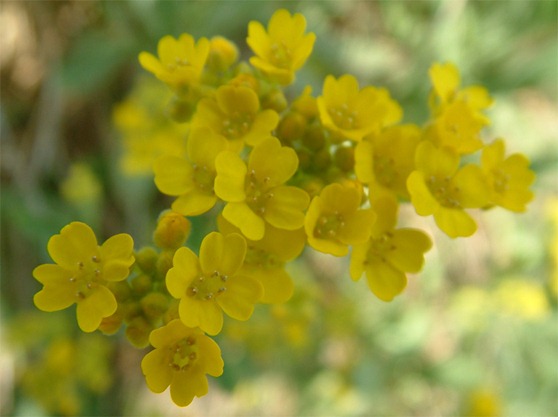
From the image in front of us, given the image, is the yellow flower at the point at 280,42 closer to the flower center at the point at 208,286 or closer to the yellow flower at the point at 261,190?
the yellow flower at the point at 261,190

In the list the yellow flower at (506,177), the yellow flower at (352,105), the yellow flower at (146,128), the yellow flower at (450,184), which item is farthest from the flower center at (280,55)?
the yellow flower at (146,128)

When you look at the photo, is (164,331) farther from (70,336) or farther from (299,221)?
(70,336)

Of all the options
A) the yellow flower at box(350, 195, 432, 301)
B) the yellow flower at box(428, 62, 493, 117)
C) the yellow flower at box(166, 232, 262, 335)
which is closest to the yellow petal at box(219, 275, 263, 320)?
the yellow flower at box(166, 232, 262, 335)

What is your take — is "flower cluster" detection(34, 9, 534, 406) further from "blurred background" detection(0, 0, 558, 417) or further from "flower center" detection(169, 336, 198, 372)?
"blurred background" detection(0, 0, 558, 417)

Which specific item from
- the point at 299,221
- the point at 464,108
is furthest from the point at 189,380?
the point at 464,108

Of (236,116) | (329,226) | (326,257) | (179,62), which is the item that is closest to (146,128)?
(179,62)

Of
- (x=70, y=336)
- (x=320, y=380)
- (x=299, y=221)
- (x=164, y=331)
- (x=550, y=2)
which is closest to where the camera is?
(x=164, y=331)
